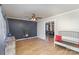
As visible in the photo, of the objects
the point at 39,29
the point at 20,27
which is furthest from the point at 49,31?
the point at 20,27

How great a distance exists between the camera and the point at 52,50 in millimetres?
2166

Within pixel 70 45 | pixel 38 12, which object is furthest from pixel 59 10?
pixel 70 45

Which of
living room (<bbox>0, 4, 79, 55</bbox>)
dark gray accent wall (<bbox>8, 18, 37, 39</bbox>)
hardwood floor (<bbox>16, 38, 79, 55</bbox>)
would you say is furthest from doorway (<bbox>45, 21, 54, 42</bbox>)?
dark gray accent wall (<bbox>8, 18, 37, 39</bbox>)

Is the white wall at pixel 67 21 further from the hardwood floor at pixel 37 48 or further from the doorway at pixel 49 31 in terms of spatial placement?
the hardwood floor at pixel 37 48

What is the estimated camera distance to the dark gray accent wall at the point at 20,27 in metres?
2.14

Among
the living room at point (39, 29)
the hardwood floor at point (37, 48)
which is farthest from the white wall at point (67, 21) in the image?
the hardwood floor at point (37, 48)

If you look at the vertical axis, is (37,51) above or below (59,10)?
below

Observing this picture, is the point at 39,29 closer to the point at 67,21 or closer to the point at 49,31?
the point at 49,31

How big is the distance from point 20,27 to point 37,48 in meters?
0.70

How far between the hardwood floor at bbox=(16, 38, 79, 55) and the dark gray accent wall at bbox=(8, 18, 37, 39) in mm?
185

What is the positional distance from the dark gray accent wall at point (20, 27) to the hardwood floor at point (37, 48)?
18 centimetres
